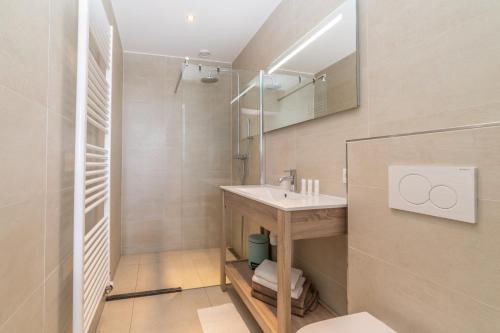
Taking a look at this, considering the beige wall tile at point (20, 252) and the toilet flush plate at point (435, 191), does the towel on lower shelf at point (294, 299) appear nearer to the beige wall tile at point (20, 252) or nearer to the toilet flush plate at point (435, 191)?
the toilet flush plate at point (435, 191)

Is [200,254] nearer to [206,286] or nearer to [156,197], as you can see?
[206,286]

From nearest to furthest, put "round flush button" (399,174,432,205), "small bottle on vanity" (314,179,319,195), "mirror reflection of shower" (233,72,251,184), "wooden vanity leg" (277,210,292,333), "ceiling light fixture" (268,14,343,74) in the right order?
"round flush button" (399,174,432,205)
"wooden vanity leg" (277,210,292,333)
"ceiling light fixture" (268,14,343,74)
"small bottle on vanity" (314,179,319,195)
"mirror reflection of shower" (233,72,251,184)

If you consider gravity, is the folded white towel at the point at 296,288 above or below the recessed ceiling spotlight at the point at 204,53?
below

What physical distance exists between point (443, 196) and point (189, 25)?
2631 millimetres

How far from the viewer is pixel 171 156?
10.9ft

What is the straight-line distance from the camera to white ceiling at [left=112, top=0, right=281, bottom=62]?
234 cm

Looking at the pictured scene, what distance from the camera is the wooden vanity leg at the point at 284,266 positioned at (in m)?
1.25

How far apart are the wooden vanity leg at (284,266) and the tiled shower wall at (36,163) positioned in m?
0.94

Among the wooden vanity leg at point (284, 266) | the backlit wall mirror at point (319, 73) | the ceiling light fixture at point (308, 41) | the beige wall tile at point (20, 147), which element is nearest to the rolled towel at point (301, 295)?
the wooden vanity leg at point (284, 266)

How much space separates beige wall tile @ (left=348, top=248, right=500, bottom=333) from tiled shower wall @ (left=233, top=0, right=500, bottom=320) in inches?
0.5

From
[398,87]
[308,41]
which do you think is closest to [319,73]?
[308,41]

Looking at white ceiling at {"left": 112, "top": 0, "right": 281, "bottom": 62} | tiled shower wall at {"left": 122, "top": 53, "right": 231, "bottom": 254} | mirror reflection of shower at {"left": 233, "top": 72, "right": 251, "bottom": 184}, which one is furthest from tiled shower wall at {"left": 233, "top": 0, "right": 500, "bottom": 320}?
tiled shower wall at {"left": 122, "top": 53, "right": 231, "bottom": 254}

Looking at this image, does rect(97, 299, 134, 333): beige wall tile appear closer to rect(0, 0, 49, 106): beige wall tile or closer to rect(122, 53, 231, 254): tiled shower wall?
rect(122, 53, 231, 254): tiled shower wall

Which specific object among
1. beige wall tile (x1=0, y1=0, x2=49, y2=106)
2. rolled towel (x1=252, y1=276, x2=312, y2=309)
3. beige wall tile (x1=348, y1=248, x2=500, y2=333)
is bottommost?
rolled towel (x1=252, y1=276, x2=312, y2=309)
